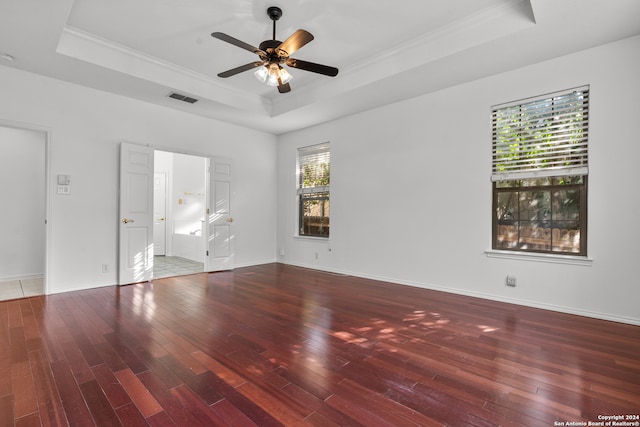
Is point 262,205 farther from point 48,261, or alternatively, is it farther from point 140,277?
point 48,261

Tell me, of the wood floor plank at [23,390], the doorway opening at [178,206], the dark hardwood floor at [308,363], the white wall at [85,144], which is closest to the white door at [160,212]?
the doorway opening at [178,206]

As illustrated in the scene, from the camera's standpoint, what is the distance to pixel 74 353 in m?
2.45

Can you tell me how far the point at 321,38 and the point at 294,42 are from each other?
1086mm

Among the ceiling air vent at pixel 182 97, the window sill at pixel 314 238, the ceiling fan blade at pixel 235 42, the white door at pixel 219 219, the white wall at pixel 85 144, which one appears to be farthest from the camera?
the window sill at pixel 314 238

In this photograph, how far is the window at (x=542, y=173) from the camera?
354 cm

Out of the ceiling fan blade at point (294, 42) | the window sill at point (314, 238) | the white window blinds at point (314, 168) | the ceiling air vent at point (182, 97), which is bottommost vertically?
the window sill at point (314, 238)

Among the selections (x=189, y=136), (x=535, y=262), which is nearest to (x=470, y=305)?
(x=535, y=262)

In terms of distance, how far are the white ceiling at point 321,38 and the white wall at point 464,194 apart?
0.31 meters

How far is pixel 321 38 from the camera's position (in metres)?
3.78

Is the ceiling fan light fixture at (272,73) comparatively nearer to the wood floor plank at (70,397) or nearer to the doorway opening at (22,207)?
the wood floor plank at (70,397)

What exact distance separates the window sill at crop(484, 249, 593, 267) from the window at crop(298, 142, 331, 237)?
307cm

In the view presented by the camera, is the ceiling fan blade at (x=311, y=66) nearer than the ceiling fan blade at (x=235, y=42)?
No

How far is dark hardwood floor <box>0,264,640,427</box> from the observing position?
1.76 metres

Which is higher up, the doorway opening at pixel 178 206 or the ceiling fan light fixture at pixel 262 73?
the ceiling fan light fixture at pixel 262 73
